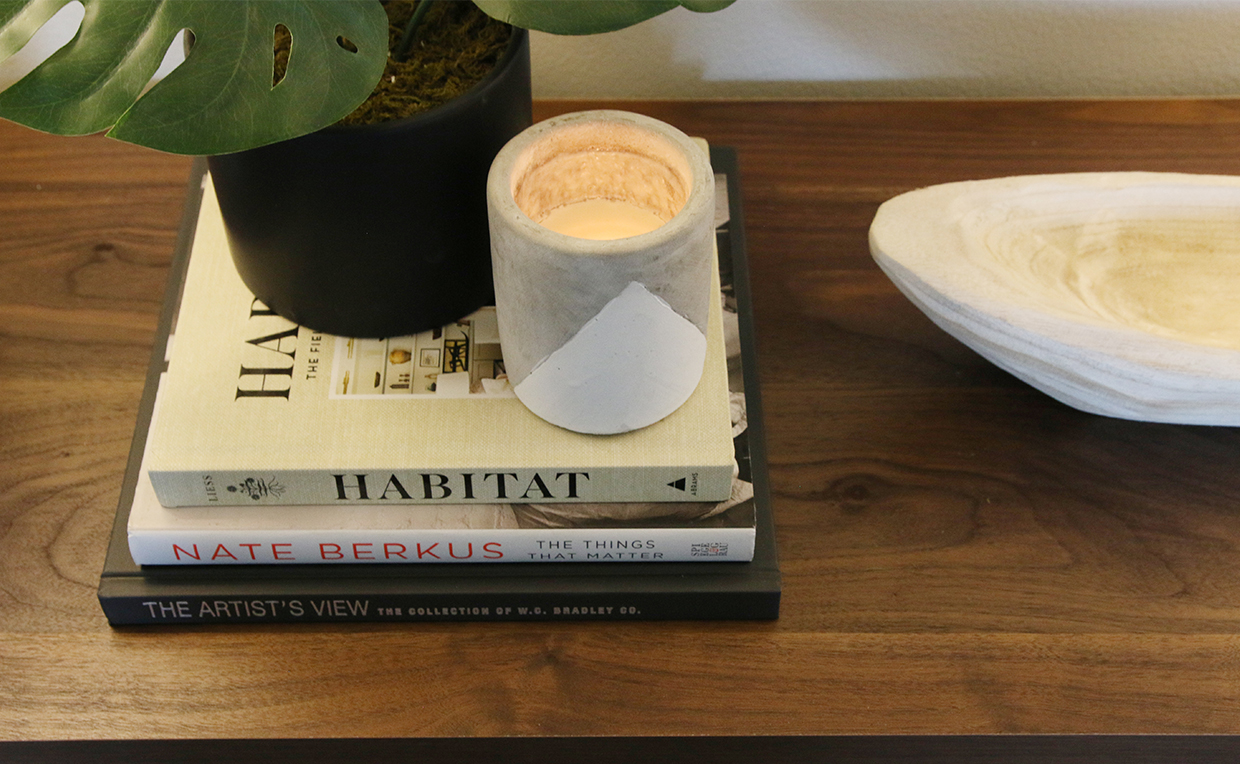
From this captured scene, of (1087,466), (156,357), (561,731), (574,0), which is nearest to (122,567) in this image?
(156,357)

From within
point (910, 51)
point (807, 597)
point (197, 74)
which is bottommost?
point (807, 597)

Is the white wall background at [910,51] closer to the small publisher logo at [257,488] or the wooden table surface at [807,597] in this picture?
the wooden table surface at [807,597]

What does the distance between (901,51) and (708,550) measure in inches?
16.1

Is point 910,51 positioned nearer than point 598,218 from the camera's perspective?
No

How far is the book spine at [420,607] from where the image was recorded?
0.51m

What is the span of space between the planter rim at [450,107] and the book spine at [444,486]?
0.15 metres

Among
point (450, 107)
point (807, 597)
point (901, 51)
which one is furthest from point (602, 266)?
point (901, 51)

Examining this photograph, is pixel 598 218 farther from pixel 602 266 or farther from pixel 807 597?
pixel 807 597

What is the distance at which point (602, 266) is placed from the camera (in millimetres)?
433

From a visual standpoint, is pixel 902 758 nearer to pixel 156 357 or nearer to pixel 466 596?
pixel 466 596

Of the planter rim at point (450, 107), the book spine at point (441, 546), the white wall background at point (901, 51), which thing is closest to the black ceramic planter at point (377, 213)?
the planter rim at point (450, 107)

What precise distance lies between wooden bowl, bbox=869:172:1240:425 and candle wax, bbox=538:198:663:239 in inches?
4.8

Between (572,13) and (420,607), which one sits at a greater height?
(572,13)

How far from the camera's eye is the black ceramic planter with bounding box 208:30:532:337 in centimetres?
46
